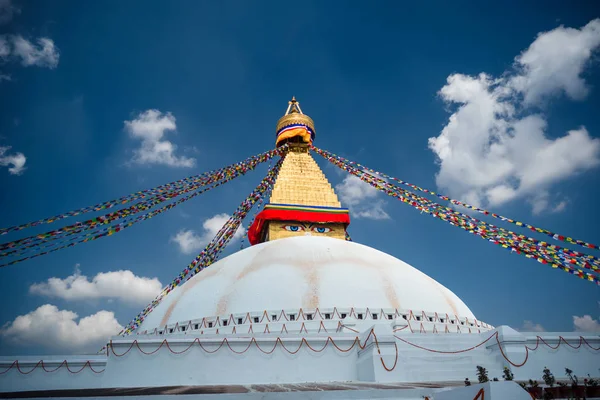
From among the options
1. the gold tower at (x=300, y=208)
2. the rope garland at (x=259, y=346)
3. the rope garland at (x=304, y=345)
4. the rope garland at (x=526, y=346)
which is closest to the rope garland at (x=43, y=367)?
the rope garland at (x=304, y=345)

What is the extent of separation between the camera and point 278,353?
7.81 metres

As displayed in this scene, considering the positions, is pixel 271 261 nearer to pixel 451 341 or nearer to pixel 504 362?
pixel 451 341

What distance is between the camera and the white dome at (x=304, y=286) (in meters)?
9.30

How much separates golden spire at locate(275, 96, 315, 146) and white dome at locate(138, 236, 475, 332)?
10.5 m

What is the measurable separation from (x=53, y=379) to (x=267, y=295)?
4691mm

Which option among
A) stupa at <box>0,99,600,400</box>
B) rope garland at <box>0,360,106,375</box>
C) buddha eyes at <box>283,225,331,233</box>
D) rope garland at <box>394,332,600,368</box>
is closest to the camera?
stupa at <box>0,99,600,400</box>

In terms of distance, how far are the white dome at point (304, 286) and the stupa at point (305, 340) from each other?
30 mm

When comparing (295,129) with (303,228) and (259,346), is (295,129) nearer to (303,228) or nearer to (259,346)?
(303,228)

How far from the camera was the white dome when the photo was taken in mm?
9297

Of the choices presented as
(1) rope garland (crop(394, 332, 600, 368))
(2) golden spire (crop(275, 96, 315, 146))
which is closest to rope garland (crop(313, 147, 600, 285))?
(1) rope garland (crop(394, 332, 600, 368))

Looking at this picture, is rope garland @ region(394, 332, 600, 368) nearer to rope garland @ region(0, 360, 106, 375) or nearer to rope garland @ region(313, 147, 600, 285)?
rope garland @ region(313, 147, 600, 285)

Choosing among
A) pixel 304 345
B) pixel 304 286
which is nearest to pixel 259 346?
pixel 304 345

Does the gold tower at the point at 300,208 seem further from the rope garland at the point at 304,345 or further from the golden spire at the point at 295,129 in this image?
the rope garland at the point at 304,345

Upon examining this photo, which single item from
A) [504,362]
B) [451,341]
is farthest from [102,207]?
[504,362]
